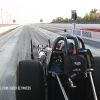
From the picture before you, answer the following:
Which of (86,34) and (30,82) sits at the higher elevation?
(86,34)

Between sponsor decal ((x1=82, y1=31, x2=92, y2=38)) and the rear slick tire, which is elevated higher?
sponsor decal ((x1=82, y1=31, x2=92, y2=38))

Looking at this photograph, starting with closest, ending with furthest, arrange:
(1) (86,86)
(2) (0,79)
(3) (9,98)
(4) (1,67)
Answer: (1) (86,86), (3) (9,98), (2) (0,79), (4) (1,67)

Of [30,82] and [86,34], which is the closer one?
[30,82]

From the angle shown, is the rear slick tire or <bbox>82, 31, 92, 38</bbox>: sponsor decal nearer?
the rear slick tire

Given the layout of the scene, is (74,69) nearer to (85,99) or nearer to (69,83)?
(69,83)

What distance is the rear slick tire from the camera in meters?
3.99

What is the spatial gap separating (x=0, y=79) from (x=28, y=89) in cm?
359

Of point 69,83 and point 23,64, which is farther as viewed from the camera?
point 23,64

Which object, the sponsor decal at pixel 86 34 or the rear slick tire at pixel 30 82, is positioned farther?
the sponsor decal at pixel 86 34

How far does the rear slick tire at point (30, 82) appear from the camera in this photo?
13.1ft

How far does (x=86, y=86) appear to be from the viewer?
4.15 m

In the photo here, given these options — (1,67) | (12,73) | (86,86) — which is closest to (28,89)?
(86,86)

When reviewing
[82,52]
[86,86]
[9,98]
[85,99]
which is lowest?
[9,98]

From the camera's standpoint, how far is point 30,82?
159 inches
